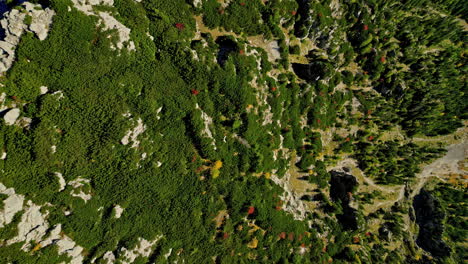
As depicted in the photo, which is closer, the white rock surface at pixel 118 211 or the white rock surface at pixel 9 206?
the white rock surface at pixel 9 206

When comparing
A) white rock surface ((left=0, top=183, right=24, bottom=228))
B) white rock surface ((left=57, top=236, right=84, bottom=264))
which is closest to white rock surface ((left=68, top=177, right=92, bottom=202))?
white rock surface ((left=0, top=183, right=24, bottom=228))

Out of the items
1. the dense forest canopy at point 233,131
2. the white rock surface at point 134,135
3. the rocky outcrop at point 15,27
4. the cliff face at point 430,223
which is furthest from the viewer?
the cliff face at point 430,223

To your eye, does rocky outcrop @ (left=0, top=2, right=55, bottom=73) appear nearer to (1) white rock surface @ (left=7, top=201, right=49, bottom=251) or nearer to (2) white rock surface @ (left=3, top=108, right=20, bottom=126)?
(2) white rock surface @ (left=3, top=108, right=20, bottom=126)

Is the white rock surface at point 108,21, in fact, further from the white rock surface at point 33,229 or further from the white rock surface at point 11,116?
the white rock surface at point 33,229

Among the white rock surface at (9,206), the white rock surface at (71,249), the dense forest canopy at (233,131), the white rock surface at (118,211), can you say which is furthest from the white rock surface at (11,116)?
the white rock surface at (118,211)

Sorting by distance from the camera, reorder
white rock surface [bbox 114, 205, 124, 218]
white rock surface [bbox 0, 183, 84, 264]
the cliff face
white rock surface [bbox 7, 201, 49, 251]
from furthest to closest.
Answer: the cliff face → white rock surface [bbox 114, 205, 124, 218] → white rock surface [bbox 7, 201, 49, 251] → white rock surface [bbox 0, 183, 84, 264]

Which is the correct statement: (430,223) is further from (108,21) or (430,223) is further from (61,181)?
(108,21)

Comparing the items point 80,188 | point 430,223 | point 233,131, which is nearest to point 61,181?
point 80,188
